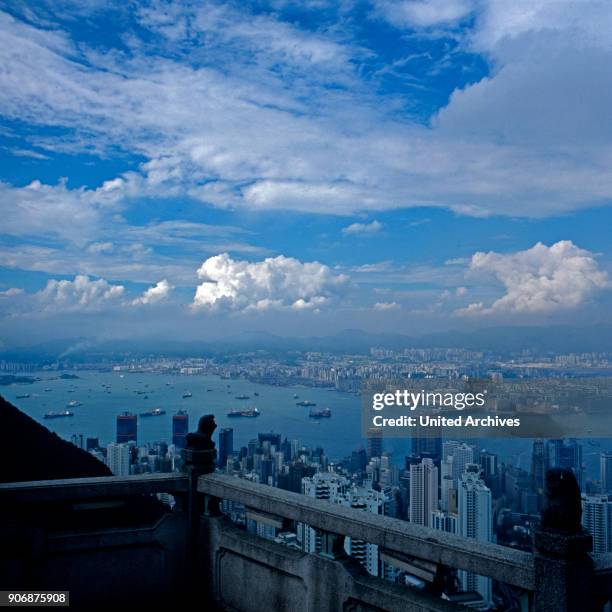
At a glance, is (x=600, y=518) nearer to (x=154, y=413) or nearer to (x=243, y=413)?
(x=243, y=413)

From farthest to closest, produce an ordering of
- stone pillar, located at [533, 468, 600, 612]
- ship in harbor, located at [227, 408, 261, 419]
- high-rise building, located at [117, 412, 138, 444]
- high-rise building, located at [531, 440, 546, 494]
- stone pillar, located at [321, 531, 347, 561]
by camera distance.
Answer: ship in harbor, located at [227, 408, 261, 419] < high-rise building, located at [117, 412, 138, 444] < high-rise building, located at [531, 440, 546, 494] < stone pillar, located at [321, 531, 347, 561] < stone pillar, located at [533, 468, 600, 612]

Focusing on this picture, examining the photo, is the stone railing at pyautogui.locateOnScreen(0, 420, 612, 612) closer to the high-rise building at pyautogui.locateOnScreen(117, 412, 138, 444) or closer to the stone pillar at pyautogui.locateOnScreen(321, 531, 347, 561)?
the stone pillar at pyautogui.locateOnScreen(321, 531, 347, 561)

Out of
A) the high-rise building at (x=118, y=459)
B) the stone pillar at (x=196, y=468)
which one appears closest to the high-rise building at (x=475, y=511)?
the stone pillar at (x=196, y=468)

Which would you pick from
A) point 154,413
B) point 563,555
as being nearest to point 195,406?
point 154,413

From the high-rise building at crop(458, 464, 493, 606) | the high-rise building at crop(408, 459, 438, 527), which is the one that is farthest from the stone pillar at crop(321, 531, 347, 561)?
the high-rise building at crop(408, 459, 438, 527)

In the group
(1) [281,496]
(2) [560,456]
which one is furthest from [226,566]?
(2) [560,456]

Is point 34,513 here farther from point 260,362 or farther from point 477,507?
point 260,362
